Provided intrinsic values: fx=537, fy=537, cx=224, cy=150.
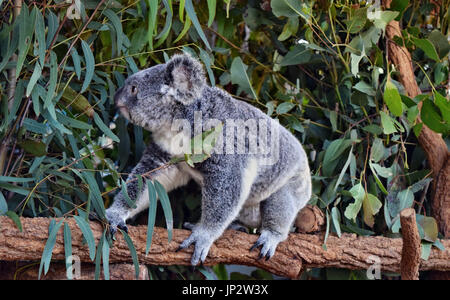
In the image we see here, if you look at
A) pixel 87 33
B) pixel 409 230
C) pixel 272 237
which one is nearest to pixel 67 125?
pixel 87 33

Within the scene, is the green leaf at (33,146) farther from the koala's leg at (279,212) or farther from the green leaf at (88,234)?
the koala's leg at (279,212)

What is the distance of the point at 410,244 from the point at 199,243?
3.02ft

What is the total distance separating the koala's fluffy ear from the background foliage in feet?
0.39

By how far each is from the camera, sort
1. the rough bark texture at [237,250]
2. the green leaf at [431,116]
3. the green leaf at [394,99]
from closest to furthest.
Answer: the rough bark texture at [237,250], the green leaf at [394,99], the green leaf at [431,116]

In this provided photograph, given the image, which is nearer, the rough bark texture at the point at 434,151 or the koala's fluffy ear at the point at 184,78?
the koala's fluffy ear at the point at 184,78

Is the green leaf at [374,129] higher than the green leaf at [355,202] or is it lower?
higher

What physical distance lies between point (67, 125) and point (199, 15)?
115 cm

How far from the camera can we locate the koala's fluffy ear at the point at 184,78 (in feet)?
8.11

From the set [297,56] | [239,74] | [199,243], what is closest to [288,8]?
[297,56]

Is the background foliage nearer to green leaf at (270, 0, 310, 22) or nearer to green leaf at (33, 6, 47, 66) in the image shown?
green leaf at (270, 0, 310, 22)

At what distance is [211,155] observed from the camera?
252 centimetres

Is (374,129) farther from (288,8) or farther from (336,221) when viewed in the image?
(288,8)

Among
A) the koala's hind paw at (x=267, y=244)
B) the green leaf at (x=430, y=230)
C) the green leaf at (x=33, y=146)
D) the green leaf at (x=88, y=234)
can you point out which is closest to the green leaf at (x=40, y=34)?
the green leaf at (x=33, y=146)

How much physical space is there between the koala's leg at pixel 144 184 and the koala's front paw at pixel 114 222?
0.01 metres
